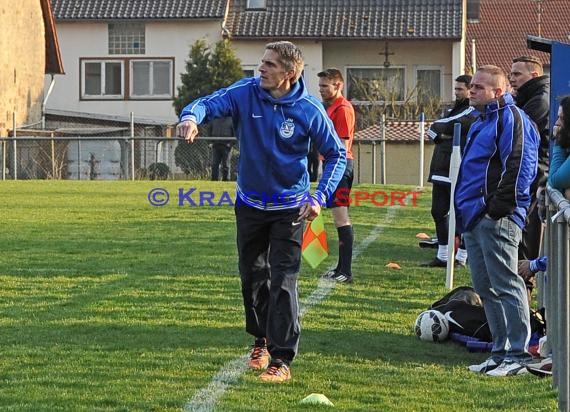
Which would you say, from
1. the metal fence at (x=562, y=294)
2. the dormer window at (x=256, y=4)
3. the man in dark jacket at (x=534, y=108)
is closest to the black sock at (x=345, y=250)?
the man in dark jacket at (x=534, y=108)

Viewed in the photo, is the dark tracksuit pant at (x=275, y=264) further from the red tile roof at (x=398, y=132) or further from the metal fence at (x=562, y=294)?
the red tile roof at (x=398, y=132)

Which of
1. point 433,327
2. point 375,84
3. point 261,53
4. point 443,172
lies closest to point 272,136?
point 433,327

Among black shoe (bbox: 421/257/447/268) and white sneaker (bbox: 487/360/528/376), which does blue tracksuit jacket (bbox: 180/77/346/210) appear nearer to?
white sneaker (bbox: 487/360/528/376)

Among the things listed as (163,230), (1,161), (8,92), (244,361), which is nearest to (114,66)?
(8,92)

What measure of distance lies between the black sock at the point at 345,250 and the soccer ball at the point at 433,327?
2.99m

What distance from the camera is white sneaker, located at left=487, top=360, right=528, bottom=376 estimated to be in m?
8.08

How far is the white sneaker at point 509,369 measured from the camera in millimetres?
8078

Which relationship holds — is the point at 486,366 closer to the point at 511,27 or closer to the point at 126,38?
the point at 126,38

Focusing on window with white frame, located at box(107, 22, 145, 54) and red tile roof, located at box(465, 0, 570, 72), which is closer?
window with white frame, located at box(107, 22, 145, 54)

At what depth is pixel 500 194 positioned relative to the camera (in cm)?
801

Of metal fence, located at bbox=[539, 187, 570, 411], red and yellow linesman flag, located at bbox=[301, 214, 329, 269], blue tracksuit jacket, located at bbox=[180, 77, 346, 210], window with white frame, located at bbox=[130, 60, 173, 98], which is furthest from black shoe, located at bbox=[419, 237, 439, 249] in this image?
window with white frame, located at bbox=[130, 60, 173, 98]

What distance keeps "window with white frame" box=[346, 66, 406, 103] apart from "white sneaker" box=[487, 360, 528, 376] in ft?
128

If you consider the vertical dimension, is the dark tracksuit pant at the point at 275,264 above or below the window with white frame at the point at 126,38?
below

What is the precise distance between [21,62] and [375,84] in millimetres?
12522
